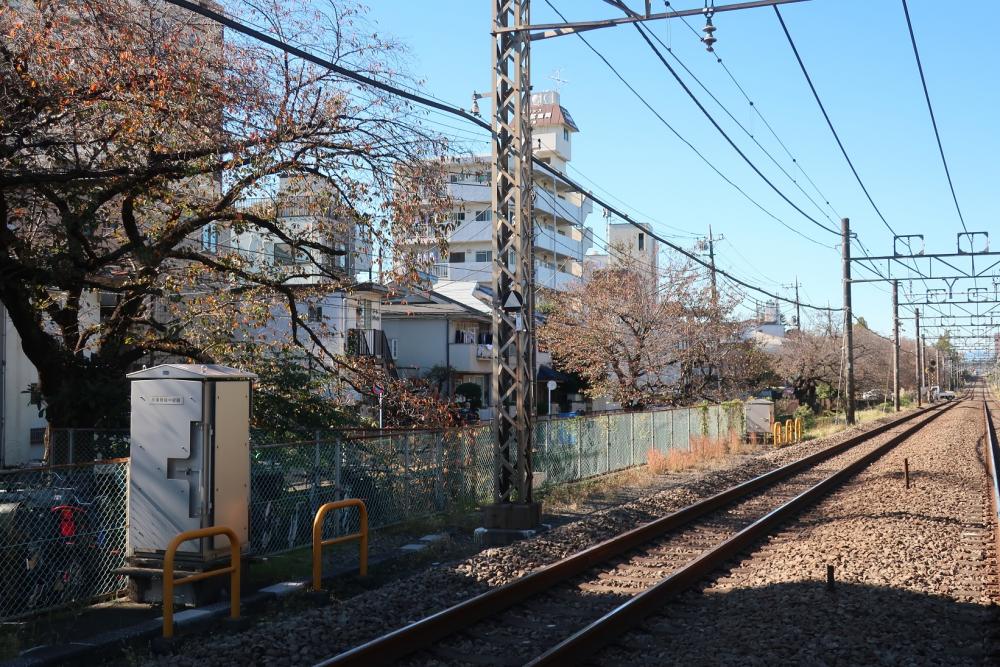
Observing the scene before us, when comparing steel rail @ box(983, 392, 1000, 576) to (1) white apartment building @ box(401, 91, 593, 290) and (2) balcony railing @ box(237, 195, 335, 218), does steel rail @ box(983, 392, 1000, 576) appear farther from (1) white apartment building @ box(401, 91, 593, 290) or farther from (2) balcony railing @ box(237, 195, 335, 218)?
(1) white apartment building @ box(401, 91, 593, 290)

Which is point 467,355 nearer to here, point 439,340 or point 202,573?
point 439,340

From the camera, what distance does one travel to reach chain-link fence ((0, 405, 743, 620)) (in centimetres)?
869

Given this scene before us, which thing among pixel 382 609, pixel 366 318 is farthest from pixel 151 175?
pixel 366 318

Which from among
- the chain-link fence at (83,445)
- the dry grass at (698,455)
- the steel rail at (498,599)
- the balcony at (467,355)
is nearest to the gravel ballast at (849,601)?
the steel rail at (498,599)

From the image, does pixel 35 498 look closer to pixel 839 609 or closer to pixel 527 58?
pixel 839 609

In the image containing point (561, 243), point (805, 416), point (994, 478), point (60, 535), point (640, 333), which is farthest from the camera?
point (561, 243)

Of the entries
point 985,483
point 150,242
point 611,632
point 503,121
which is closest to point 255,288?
point 150,242

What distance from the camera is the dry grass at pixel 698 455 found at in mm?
23656

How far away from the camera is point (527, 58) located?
1341cm

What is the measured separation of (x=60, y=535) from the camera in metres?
9.05

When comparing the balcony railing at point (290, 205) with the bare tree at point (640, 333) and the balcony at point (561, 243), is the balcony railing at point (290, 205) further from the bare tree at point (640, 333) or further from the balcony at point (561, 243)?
the balcony at point (561, 243)

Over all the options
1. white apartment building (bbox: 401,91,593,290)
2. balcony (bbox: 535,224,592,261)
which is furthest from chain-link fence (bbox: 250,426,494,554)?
balcony (bbox: 535,224,592,261)

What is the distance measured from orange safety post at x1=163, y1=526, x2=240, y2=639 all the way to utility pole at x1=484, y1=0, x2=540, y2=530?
513cm

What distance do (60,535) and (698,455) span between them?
20619 mm
